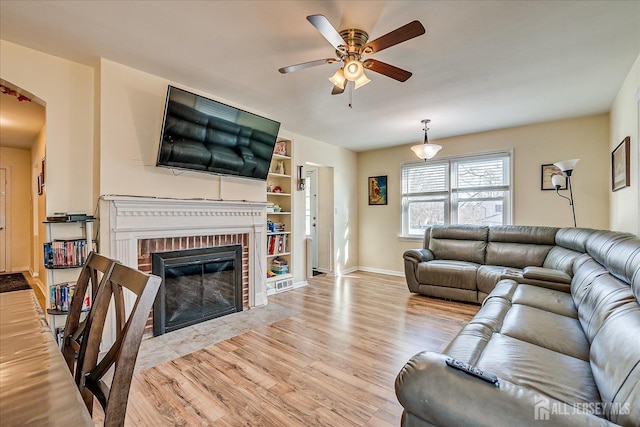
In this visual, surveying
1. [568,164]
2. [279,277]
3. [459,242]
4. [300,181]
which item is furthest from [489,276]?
[300,181]

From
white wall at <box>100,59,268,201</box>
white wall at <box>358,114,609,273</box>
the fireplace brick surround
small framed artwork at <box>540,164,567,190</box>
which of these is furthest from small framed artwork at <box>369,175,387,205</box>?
white wall at <box>100,59,268,201</box>

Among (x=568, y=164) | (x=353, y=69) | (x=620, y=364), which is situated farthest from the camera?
(x=568, y=164)

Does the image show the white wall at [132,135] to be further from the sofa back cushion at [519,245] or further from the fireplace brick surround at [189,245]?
the sofa back cushion at [519,245]

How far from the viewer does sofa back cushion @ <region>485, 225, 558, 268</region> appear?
3.63m

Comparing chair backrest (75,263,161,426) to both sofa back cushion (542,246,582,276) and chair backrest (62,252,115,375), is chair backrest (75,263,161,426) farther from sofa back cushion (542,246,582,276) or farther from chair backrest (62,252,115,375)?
sofa back cushion (542,246,582,276)

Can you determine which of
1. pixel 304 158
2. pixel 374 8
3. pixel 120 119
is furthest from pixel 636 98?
pixel 120 119

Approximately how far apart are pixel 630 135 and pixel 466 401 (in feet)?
10.6

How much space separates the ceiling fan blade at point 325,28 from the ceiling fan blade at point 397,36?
20cm

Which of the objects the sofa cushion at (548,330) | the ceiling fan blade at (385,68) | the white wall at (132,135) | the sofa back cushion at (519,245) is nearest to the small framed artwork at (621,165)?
the sofa back cushion at (519,245)

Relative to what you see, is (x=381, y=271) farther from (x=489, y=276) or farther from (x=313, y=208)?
(x=489, y=276)

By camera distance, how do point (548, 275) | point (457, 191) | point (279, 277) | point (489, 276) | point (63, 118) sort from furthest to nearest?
point (457, 191) < point (279, 277) < point (489, 276) < point (548, 275) < point (63, 118)

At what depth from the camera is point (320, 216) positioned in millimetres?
5641

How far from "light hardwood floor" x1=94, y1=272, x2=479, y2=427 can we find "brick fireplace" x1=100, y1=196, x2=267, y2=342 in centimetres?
56

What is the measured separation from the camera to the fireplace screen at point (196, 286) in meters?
2.78
